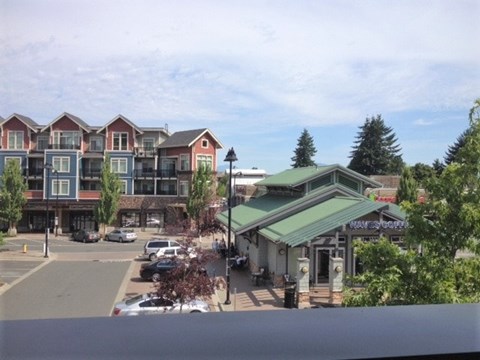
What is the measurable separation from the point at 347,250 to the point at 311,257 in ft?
3.91

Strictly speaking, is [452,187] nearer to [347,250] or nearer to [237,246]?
[347,250]

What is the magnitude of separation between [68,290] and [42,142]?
49.1 feet

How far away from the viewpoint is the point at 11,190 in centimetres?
2308

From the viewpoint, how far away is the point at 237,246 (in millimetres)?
22875

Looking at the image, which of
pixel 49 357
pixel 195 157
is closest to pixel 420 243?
pixel 49 357

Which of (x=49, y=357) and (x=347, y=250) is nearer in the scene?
(x=49, y=357)

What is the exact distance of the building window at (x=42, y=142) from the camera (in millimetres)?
25453

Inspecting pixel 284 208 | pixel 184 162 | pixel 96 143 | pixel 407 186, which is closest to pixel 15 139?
pixel 96 143

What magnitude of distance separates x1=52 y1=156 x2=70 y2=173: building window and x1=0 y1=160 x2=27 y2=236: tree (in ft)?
10.1

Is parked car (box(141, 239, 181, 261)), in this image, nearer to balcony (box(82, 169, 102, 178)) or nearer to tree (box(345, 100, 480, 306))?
balcony (box(82, 169, 102, 178))

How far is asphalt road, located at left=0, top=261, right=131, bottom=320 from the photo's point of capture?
1060cm

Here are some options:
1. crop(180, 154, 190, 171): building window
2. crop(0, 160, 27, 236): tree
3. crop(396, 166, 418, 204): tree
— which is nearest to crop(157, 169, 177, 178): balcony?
crop(180, 154, 190, 171): building window

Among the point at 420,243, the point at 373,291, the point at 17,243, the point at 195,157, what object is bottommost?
the point at 17,243

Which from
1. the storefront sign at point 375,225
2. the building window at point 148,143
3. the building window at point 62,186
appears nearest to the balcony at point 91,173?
the building window at point 62,186
